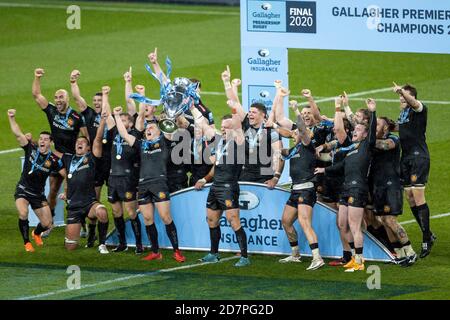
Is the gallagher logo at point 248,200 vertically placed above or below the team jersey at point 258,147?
below

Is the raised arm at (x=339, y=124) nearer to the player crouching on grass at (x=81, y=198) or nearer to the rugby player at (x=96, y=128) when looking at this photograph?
the player crouching on grass at (x=81, y=198)

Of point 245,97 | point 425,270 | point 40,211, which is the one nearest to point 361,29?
point 245,97

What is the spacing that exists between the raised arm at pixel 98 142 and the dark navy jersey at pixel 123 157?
1.51ft

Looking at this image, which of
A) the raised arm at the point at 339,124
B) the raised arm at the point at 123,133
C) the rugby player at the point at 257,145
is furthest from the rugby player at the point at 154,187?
the raised arm at the point at 339,124

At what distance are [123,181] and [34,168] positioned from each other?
1.51m

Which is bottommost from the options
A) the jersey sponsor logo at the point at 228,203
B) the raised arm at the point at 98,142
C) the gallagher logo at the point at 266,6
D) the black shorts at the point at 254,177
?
the jersey sponsor logo at the point at 228,203

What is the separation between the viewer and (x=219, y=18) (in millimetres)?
39750

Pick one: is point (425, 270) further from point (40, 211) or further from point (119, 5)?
point (119, 5)

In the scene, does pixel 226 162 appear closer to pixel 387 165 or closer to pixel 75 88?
pixel 387 165

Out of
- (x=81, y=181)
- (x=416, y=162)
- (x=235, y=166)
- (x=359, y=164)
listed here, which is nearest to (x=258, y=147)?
(x=235, y=166)

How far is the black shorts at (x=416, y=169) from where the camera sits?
63.6 ft

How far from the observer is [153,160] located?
19.5 m

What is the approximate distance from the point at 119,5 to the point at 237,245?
906 inches

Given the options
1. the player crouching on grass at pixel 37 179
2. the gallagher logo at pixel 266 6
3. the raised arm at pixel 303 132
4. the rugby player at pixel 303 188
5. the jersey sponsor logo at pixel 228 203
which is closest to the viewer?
the raised arm at pixel 303 132
